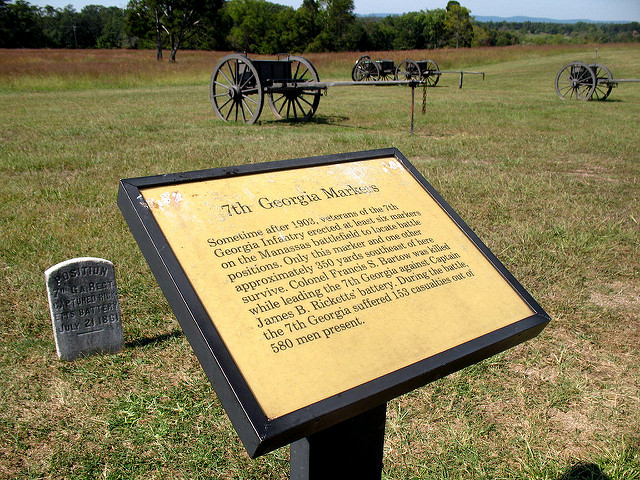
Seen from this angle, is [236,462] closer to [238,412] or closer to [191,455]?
[191,455]

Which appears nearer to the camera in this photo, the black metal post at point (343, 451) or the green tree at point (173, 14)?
the black metal post at point (343, 451)

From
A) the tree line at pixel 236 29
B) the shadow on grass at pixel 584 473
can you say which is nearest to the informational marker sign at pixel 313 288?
the shadow on grass at pixel 584 473

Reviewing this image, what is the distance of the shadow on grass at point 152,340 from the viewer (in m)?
3.05

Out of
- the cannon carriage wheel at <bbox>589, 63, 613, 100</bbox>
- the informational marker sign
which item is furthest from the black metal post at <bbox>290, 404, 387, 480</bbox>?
the cannon carriage wheel at <bbox>589, 63, 613, 100</bbox>

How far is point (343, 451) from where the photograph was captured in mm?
1521

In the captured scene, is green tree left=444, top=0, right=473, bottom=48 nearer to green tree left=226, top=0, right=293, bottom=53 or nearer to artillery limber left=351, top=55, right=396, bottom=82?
green tree left=226, top=0, right=293, bottom=53

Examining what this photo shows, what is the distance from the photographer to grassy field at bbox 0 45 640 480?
7.52ft

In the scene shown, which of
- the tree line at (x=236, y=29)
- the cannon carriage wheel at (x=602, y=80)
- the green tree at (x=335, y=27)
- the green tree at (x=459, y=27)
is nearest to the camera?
the cannon carriage wheel at (x=602, y=80)

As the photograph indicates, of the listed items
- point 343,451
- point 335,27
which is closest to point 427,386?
point 343,451

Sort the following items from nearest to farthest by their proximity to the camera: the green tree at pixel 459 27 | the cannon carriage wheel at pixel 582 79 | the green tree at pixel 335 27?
1. the cannon carriage wheel at pixel 582 79
2. the green tree at pixel 335 27
3. the green tree at pixel 459 27

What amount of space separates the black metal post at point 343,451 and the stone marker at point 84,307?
165 centimetres

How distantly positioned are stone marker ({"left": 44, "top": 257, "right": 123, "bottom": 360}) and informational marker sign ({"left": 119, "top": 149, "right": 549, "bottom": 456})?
52.5 inches

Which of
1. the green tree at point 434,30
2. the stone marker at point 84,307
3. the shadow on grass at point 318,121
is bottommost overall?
the stone marker at point 84,307

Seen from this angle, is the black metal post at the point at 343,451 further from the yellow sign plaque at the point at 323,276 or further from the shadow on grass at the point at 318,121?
the shadow on grass at the point at 318,121
